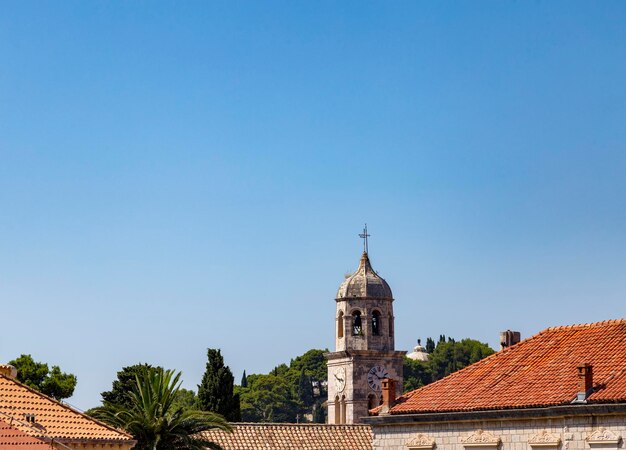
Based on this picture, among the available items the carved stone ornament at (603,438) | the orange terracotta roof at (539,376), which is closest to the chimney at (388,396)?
the orange terracotta roof at (539,376)

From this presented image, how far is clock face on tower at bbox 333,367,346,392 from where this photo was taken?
87.6 meters

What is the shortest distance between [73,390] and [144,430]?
22.6m

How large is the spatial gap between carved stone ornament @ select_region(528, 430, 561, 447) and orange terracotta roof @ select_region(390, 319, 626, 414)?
2.70ft

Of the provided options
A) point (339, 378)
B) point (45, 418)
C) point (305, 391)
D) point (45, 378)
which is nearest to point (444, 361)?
point (305, 391)

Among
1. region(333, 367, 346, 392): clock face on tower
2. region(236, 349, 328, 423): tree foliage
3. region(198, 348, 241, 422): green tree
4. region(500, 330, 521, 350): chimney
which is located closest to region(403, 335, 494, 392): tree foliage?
→ region(236, 349, 328, 423): tree foliage

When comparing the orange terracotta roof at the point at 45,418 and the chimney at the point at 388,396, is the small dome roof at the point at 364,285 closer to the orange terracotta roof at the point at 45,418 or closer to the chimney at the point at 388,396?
the chimney at the point at 388,396

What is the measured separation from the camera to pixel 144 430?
142ft

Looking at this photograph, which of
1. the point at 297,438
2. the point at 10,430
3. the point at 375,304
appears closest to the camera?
the point at 10,430

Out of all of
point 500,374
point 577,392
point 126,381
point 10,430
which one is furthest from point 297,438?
point 10,430

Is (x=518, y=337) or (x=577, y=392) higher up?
(x=518, y=337)

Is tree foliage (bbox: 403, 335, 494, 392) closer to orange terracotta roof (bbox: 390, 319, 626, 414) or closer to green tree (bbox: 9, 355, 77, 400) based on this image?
green tree (bbox: 9, 355, 77, 400)

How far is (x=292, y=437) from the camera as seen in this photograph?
6150cm

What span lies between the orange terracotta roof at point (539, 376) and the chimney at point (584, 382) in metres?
0.21

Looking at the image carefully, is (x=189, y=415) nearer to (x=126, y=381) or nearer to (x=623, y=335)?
(x=623, y=335)
